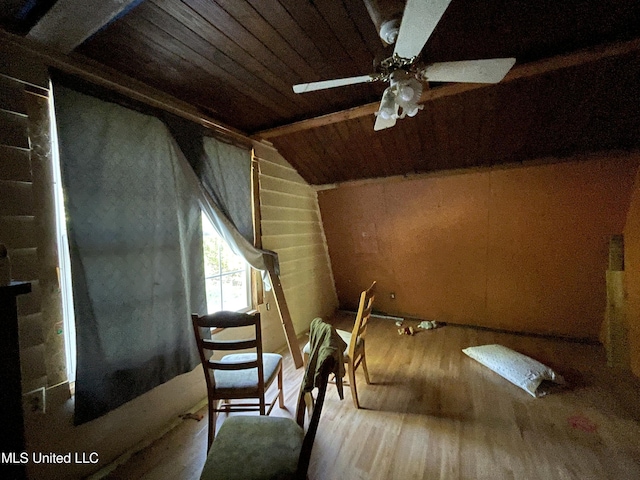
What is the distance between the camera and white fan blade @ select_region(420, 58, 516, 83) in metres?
1.34

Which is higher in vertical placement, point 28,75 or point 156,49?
point 156,49

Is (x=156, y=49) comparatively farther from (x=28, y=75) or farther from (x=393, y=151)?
(x=393, y=151)

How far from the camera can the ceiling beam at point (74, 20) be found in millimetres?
1252

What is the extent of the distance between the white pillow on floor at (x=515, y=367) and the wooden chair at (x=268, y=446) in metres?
2.16

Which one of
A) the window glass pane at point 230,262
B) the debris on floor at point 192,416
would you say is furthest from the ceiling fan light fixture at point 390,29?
the debris on floor at point 192,416

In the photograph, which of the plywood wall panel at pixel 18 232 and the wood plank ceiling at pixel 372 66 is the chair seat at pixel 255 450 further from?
the wood plank ceiling at pixel 372 66

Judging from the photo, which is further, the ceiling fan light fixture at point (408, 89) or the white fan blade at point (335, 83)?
the white fan blade at point (335, 83)

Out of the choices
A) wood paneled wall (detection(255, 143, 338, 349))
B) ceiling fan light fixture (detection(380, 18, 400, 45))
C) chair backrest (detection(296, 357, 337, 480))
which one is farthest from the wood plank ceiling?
chair backrest (detection(296, 357, 337, 480))

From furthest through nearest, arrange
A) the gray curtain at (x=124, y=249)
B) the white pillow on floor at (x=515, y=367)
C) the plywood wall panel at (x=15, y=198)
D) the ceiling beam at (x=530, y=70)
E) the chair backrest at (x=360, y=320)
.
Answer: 1. the white pillow on floor at (x=515, y=367)
2. the chair backrest at (x=360, y=320)
3. the ceiling beam at (x=530, y=70)
4. the gray curtain at (x=124, y=249)
5. the plywood wall panel at (x=15, y=198)

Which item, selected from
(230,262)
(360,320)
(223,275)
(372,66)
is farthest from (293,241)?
(372,66)

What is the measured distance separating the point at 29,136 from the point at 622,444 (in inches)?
159

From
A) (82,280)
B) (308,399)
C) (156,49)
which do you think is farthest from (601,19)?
(82,280)

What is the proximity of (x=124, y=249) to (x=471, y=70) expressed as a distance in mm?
2293

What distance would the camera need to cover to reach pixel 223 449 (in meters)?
1.28
